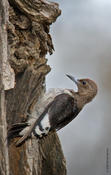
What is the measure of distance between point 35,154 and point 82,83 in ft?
1.05

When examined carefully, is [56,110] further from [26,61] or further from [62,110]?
[26,61]

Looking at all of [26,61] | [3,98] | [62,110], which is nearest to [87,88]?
[62,110]

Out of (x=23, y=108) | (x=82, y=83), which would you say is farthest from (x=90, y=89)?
(x=23, y=108)

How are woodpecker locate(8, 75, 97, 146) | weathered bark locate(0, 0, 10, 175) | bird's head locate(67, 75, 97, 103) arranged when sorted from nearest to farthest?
weathered bark locate(0, 0, 10, 175) → woodpecker locate(8, 75, 97, 146) → bird's head locate(67, 75, 97, 103)

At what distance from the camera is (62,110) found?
5.95 ft

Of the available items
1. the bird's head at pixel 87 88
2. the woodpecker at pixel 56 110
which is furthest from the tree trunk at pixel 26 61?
the bird's head at pixel 87 88

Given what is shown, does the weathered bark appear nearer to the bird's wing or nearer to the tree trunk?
the tree trunk

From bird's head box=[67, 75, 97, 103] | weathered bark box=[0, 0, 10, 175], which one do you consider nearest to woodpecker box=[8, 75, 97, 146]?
bird's head box=[67, 75, 97, 103]

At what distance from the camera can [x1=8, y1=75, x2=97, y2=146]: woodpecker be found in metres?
1.73

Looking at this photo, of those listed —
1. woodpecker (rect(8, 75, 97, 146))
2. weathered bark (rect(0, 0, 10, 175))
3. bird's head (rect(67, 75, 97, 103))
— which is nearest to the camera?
weathered bark (rect(0, 0, 10, 175))

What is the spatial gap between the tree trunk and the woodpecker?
0.11 ft

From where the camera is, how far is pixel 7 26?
5.46ft

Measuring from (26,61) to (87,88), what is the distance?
0.27 m

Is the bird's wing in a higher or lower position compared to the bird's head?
lower
